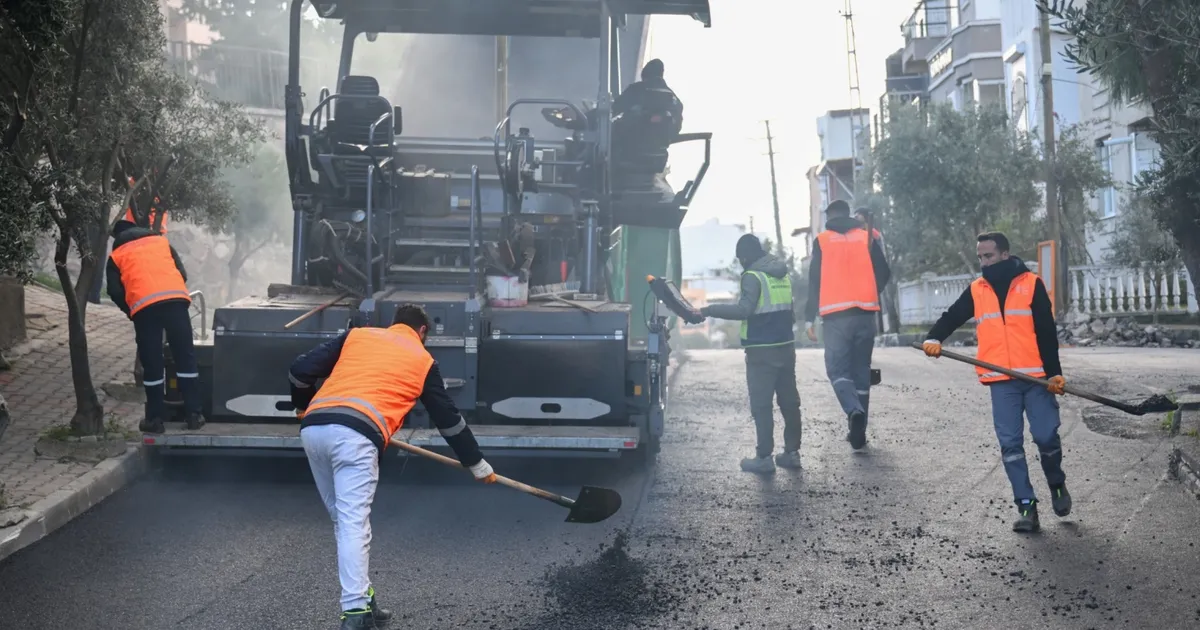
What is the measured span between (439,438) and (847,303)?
361cm

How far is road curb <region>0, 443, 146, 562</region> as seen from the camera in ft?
21.4

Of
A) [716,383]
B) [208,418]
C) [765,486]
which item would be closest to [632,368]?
[765,486]

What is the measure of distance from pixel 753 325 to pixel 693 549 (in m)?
2.86

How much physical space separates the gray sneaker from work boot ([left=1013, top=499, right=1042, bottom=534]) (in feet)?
7.32

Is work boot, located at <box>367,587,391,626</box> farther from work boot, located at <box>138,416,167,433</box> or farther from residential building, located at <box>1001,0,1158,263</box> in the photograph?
residential building, located at <box>1001,0,1158,263</box>

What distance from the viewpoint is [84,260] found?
359 inches

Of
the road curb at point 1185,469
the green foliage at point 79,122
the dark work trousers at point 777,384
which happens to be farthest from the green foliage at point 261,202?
the road curb at point 1185,469

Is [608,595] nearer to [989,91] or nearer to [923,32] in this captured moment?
[989,91]

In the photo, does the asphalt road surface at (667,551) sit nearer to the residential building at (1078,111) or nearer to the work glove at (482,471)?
the work glove at (482,471)

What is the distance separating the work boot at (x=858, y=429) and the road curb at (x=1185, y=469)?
2.03 m

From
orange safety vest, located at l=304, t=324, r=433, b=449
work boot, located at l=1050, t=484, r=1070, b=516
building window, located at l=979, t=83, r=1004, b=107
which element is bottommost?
work boot, located at l=1050, t=484, r=1070, b=516

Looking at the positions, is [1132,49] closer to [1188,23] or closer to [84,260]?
[1188,23]

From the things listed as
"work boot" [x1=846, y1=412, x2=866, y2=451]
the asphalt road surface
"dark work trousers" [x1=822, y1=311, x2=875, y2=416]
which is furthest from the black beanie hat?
the asphalt road surface

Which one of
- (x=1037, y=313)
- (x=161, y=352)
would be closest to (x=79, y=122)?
(x=161, y=352)
